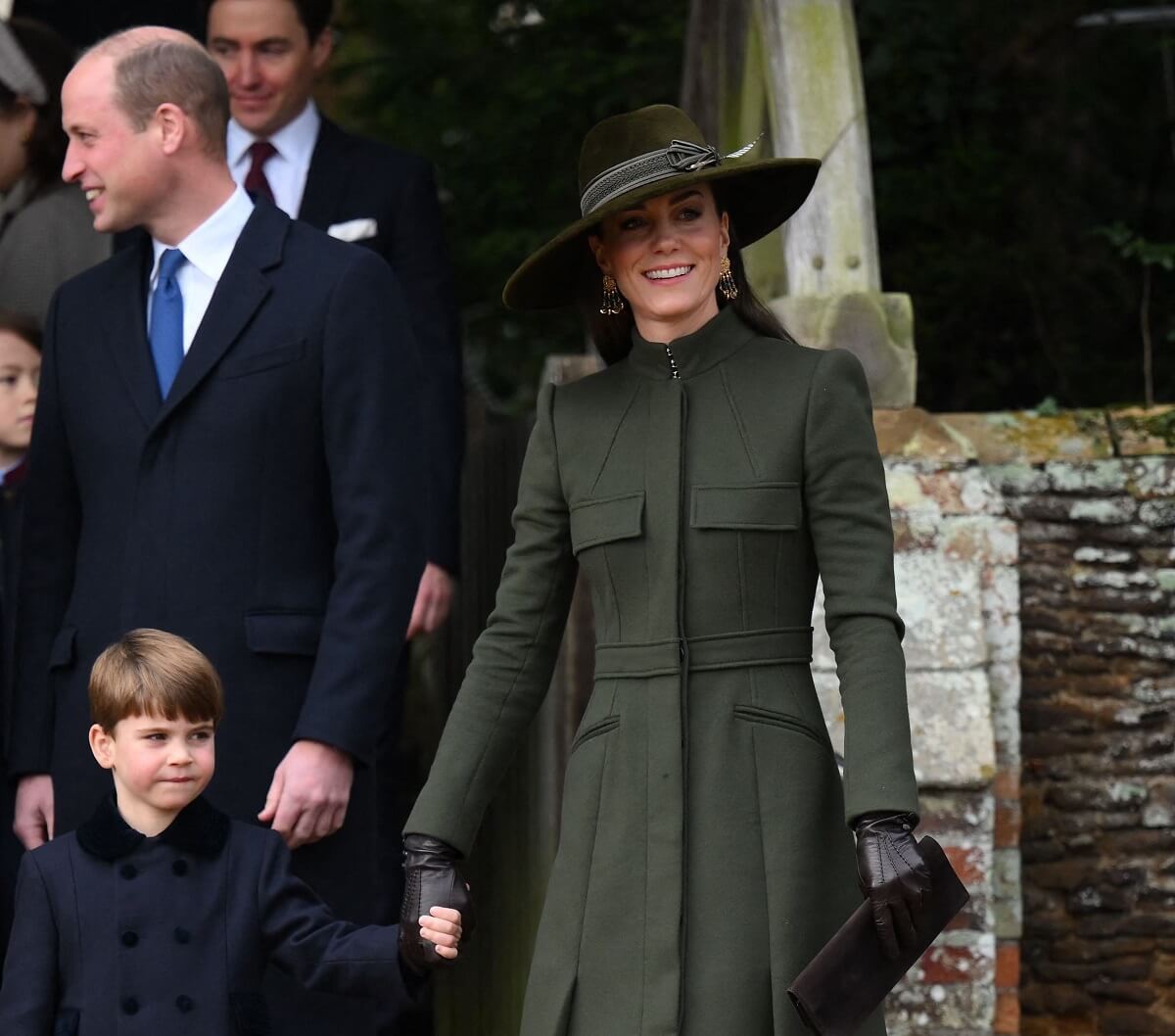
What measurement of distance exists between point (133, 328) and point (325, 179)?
1306mm

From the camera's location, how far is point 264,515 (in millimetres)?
4344

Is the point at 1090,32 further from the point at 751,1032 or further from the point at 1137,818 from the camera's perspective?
the point at 751,1032

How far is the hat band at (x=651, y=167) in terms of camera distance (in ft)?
12.7

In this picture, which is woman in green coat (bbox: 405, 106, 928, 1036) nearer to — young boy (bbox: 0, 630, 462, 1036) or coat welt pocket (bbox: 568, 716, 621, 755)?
coat welt pocket (bbox: 568, 716, 621, 755)

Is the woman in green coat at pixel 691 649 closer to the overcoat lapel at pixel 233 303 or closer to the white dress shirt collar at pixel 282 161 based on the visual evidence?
the overcoat lapel at pixel 233 303

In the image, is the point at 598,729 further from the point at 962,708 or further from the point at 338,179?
the point at 338,179

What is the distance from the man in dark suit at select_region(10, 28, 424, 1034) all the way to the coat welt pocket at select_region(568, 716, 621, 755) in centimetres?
53

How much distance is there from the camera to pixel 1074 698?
19.9ft

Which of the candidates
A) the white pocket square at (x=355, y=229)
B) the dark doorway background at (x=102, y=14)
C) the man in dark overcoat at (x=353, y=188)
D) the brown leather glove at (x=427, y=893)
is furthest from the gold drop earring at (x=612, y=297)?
the dark doorway background at (x=102, y=14)

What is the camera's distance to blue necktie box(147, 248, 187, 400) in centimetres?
444

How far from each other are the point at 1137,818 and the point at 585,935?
2.76 m

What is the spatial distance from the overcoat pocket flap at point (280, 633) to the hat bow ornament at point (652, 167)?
97 cm

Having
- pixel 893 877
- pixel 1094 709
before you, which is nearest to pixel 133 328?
pixel 893 877

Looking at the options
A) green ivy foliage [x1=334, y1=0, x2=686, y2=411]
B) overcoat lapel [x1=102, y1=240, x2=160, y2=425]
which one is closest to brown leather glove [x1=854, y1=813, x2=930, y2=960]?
overcoat lapel [x1=102, y1=240, x2=160, y2=425]
